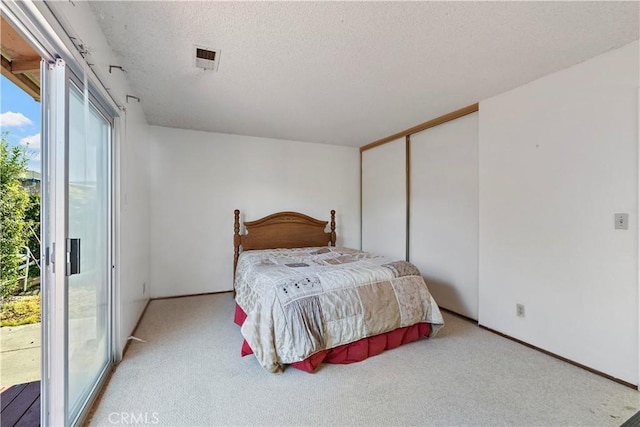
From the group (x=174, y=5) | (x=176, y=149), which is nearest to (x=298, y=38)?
(x=174, y=5)

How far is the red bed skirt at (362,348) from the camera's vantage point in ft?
6.57

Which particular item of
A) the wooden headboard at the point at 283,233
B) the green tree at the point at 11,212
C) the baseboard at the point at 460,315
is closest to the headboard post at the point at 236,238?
the wooden headboard at the point at 283,233

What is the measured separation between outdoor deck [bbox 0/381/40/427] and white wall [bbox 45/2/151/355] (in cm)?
60

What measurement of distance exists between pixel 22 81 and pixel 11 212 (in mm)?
561

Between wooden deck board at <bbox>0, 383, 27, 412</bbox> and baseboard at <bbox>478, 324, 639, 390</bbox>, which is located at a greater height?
wooden deck board at <bbox>0, 383, 27, 412</bbox>

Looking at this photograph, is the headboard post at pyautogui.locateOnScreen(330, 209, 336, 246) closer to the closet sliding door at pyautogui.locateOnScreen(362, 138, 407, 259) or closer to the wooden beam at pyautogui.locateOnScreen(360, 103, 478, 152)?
the closet sliding door at pyautogui.locateOnScreen(362, 138, 407, 259)

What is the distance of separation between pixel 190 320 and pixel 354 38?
300 centimetres

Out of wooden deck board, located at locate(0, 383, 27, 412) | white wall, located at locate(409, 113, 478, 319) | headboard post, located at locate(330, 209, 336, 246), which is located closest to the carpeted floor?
wooden deck board, located at locate(0, 383, 27, 412)

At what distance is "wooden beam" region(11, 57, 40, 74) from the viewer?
1.11 metres

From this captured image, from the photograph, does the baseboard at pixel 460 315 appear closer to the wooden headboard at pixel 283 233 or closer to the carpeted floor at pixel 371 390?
the carpeted floor at pixel 371 390

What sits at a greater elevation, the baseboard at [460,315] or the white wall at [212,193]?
the white wall at [212,193]

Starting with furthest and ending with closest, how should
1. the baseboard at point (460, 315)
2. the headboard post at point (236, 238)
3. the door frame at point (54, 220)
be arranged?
the headboard post at point (236, 238) < the baseboard at point (460, 315) < the door frame at point (54, 220)

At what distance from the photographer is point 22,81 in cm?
115

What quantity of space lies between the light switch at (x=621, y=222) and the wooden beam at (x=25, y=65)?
3443mm
